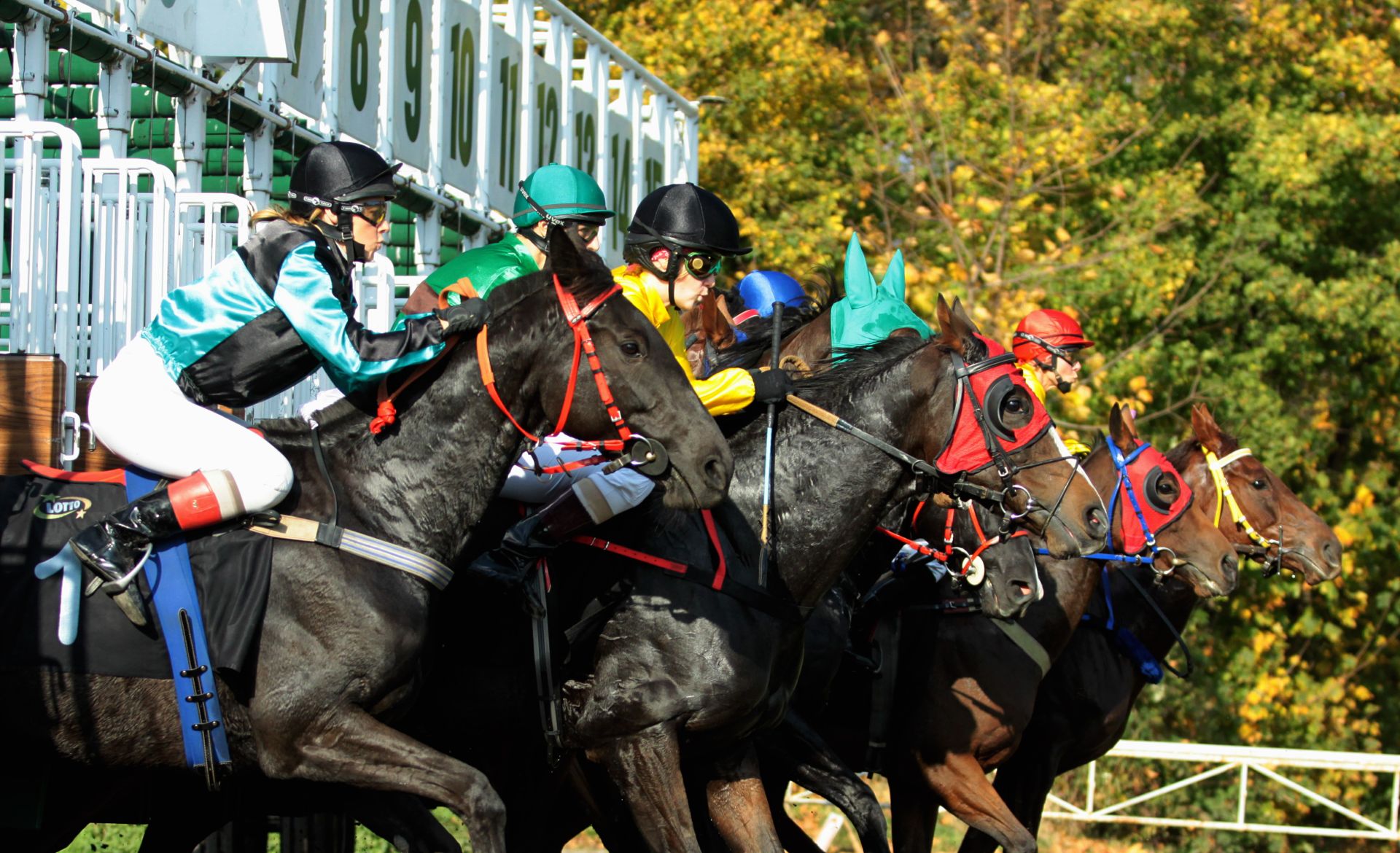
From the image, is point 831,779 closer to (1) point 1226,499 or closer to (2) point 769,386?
(2) point 769,386

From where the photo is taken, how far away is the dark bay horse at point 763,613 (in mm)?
5496

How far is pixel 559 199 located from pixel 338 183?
1.35 meters

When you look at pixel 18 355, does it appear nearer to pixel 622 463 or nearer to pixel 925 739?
pixel 622 463

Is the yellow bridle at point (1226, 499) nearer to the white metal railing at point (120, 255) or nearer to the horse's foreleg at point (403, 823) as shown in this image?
the horse's foreleg at point (403, 823)

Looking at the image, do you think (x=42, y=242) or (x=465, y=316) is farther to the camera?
(x=42, y=242)

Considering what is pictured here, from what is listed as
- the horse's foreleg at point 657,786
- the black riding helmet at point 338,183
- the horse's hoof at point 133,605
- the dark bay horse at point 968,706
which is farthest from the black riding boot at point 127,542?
the dark bay horse at point 968,706

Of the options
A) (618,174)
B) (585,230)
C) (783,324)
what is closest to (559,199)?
(585,230)

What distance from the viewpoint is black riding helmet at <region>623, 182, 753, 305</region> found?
617 centimetres

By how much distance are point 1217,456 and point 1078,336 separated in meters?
0.93

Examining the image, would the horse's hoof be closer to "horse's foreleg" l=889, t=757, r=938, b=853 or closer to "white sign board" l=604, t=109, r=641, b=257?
"horse's foreleg" l=889, t=757, r=938, b=853

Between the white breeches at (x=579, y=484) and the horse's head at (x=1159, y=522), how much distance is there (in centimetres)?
283

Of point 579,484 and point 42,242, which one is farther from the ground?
point 42,242

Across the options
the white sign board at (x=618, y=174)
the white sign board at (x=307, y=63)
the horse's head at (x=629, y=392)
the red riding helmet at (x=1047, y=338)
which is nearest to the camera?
the horse's head at (x=629, y=392)

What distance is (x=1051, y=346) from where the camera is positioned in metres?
8.41
